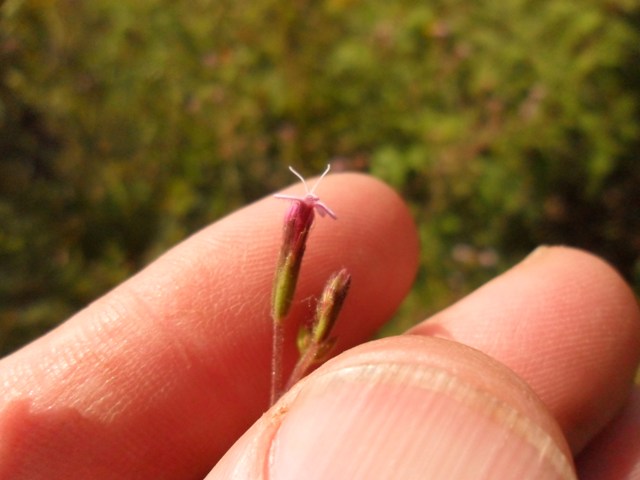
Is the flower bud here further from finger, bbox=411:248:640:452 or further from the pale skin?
finger, bbox=411:248:640:452

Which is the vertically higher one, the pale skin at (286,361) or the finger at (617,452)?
the pale skin at (286,361)

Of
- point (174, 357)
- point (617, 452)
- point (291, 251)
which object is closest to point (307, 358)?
point (291, 251)

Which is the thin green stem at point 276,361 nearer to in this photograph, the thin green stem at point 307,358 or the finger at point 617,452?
the thin green stem at point 307,358

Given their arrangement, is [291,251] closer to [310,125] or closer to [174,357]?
[174,357]

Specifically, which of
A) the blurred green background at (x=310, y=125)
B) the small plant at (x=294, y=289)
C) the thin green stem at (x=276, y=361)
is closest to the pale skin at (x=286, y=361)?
the thin green stem at (x=276, y=361)

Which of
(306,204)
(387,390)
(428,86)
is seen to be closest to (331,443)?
(387,390)

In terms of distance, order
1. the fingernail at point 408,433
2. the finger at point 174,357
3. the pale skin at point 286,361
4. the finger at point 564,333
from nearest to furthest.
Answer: the fingernail at point 408,433, the pale skin at point 286,361, the finger at point 174,357, the finger at point 564,333

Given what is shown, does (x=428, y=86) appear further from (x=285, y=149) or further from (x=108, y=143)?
(x=108, y=143)

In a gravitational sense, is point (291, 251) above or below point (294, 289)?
above
